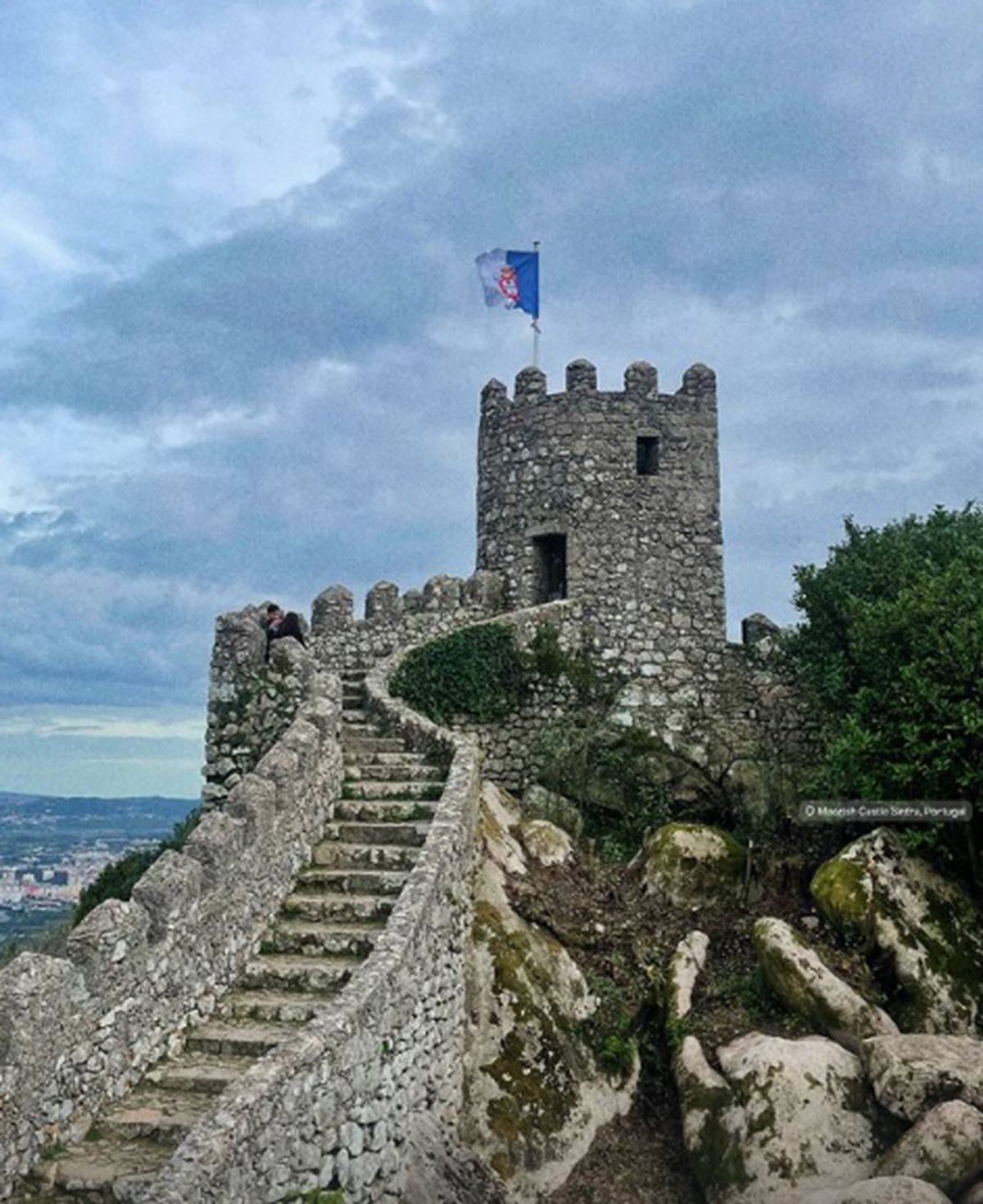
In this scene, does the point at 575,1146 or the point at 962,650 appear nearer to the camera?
the point at 575,1146

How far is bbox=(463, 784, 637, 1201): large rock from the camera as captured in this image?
36.3 ft

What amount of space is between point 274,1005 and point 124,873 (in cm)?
744

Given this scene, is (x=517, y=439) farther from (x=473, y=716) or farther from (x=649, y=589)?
(x=473, y=716)

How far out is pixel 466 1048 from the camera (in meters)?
11.7

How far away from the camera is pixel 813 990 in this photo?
1202 centimetres

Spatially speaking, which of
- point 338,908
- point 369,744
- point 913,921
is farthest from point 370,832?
point 913,921

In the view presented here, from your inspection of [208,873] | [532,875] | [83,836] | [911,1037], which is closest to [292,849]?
[208,873]

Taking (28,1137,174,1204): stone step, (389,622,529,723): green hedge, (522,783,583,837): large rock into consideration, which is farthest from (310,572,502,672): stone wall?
(28,1137,174,1204): stone step

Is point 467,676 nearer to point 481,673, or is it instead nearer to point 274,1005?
point 481,673

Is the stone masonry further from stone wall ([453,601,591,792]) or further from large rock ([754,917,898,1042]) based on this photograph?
large rock ([754,917,898,1042])

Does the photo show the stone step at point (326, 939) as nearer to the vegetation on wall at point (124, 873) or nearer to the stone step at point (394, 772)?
the stone step at point (394, 772)

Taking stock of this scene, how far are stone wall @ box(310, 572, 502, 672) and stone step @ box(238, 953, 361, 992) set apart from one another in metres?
8.44

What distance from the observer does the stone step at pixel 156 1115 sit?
8055 millimetres

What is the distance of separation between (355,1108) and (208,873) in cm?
252
